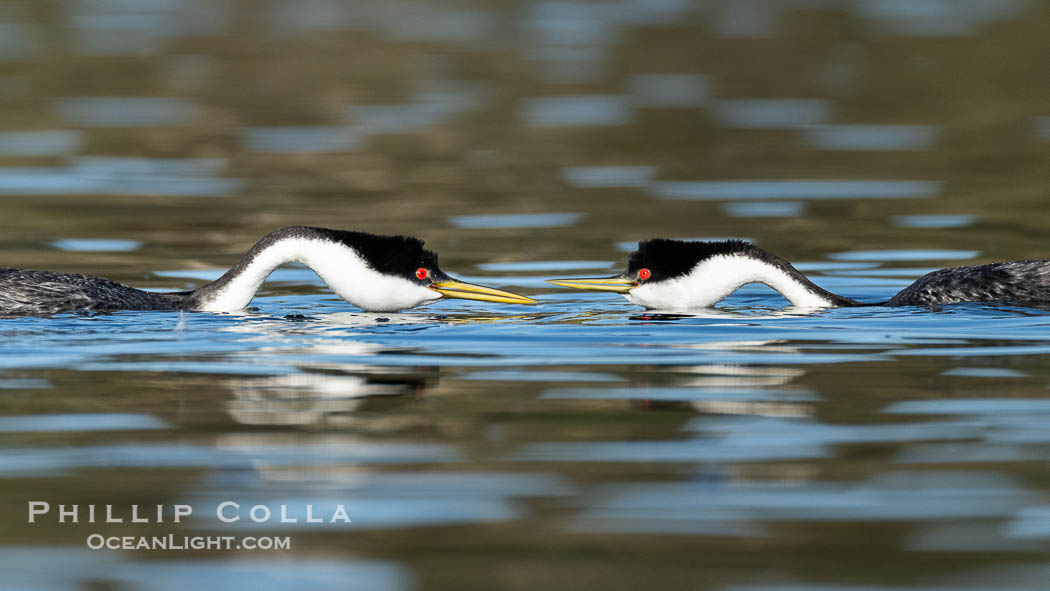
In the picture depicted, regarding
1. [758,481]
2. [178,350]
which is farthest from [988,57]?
[758,481]

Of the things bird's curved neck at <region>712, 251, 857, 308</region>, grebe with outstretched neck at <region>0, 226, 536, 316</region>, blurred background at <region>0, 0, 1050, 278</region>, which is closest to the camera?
grebe with outstretched neck at <region>0, 226, 536, 316</region>

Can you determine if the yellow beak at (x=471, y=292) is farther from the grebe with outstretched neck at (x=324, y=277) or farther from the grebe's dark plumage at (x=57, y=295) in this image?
the grebe's dark plumage at (x=57, y=295)

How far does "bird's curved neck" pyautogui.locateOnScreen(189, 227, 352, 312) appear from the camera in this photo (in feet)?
37.2

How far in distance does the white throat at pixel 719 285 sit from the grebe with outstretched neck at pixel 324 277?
3.40ft

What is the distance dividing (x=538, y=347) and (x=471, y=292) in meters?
1.59

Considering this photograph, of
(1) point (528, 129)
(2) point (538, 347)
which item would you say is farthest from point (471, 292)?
(1) point (528, 129)

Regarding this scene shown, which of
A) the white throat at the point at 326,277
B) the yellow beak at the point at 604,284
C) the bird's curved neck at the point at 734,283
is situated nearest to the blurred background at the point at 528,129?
the yellow beak at the point at 604,284

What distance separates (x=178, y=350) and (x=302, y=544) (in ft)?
12.9

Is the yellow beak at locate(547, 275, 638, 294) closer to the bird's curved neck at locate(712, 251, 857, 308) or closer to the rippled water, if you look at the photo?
the rippled water

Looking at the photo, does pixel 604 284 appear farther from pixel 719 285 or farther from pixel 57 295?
pixel 57 295

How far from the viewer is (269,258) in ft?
37.2

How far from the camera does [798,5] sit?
36250 millimetres

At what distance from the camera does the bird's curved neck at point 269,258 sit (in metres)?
11.3

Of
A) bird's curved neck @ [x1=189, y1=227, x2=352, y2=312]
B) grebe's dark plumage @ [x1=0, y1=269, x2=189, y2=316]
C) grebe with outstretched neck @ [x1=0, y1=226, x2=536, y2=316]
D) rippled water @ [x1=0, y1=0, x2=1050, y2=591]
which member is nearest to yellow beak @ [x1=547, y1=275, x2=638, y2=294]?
rippled water @ [x1=0, y1=0, x2=1050, y2=591]
